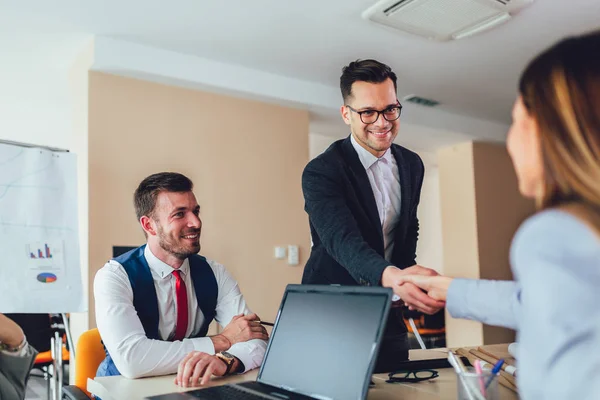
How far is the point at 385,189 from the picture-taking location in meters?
1.74

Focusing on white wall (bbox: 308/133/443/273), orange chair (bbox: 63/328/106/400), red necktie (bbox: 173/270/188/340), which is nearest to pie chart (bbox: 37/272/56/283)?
orange chair (bbox: 63/328/106/400)

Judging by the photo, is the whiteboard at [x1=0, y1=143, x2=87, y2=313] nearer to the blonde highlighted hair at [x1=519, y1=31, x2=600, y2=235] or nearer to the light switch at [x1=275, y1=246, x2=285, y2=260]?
the light switch at [x1=275, y1=246, x2=285, y2=260]

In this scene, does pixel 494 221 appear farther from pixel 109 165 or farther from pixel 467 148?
pixel 109 165

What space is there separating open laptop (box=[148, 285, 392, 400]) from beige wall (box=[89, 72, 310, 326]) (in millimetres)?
2650

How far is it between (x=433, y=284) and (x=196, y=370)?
591mm

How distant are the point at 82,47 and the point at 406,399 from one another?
351cm

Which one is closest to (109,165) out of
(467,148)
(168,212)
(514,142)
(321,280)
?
(168,212)

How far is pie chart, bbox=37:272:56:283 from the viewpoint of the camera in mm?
2924

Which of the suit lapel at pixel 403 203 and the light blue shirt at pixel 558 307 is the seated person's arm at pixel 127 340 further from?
the light blue shirt at pixel 558 307

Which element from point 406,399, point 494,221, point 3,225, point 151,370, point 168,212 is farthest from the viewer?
point 494,221

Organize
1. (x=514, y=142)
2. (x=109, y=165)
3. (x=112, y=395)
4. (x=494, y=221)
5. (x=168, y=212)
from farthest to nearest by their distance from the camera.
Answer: (x=494, y=221) → (x=109, y=165) → (x=168, y=212) → (x=112, y=395) → (x=514, y=142)

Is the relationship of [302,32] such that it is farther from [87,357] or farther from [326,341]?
[326,341]

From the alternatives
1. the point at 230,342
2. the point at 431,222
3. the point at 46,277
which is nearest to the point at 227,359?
the point at 230,342

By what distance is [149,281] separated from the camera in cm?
183
